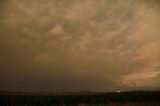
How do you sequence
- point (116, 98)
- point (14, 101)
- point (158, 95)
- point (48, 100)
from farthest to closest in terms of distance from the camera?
point (158, 95) < point (116, 98) < point (48, 100) < point (14, 101)

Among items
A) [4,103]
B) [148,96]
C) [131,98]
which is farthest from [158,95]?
[4,103]

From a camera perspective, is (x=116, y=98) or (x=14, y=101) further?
(x=116, y=98)

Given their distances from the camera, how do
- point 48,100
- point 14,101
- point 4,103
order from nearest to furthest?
point 4,103 < point 14,101 < point 48,100

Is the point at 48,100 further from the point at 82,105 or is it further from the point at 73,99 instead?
the point at 82,105

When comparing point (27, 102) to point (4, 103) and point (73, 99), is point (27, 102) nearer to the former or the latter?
point (4, 103)

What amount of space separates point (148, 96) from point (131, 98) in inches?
61.3

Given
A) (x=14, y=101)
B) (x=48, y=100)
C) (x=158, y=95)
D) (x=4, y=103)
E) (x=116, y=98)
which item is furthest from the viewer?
(x=158, y=95)

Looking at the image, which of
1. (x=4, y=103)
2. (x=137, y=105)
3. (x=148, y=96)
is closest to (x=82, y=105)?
(x=137, y=105)

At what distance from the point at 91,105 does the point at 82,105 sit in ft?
1.60

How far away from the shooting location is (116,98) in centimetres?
2069

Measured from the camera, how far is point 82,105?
55.3 ft

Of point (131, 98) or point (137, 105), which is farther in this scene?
point (131, 98)

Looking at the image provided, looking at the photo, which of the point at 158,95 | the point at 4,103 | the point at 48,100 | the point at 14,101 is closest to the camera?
the point at 4,103

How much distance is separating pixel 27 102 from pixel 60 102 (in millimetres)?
1910
